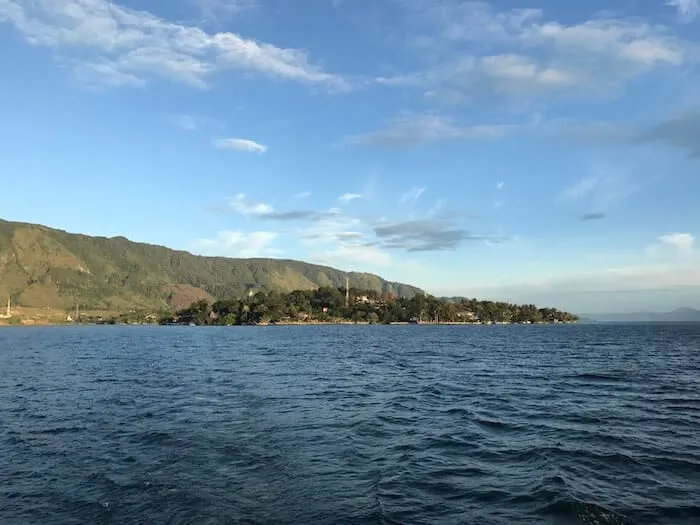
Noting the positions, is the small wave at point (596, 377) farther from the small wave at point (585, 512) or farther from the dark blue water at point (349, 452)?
the small wave at point (585, 512)

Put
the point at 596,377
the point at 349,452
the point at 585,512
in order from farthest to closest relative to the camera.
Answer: the point at 596,377
the point at 349,452
the point at 585,512

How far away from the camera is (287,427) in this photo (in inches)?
1252

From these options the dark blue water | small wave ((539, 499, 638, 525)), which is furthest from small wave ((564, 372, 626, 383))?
small wave ((539, 499, 638, 525))

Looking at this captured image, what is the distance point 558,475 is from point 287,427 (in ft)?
50.0

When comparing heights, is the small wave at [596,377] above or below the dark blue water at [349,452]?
above

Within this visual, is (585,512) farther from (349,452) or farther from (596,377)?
(596,377)

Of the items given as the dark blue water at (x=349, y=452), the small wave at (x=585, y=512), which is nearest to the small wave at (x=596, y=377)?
the dark blue water at (x=349, y=452)

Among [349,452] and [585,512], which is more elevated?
[585,512]

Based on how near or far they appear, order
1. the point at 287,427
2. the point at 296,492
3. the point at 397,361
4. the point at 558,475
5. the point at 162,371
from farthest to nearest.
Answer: the point at 397,361
the point at 162,371
the point at 287,427
the point at 558,475
the point at 296,492

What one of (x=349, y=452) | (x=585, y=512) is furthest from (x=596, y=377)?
(x=585, y=512)

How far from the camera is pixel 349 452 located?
2641 centimetres

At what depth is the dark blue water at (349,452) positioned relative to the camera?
61.3 ft

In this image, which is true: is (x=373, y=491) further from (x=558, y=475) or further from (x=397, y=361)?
(x=397, y=361)

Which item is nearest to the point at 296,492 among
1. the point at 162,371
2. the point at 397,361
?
the point at 162,371
